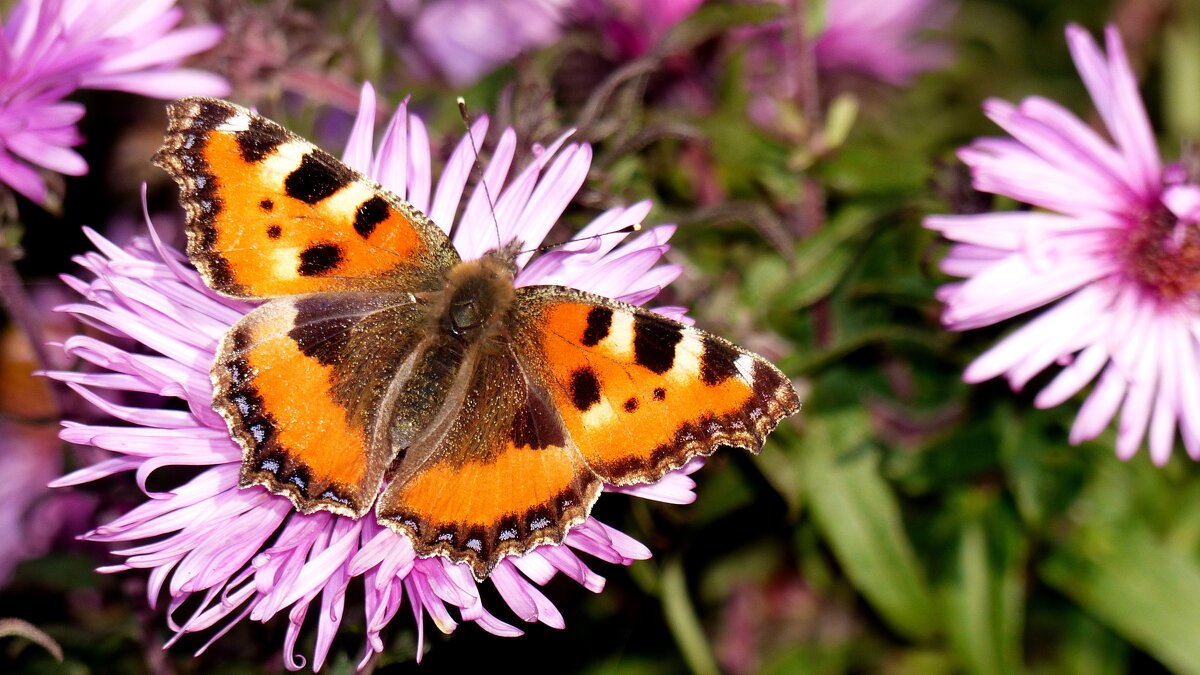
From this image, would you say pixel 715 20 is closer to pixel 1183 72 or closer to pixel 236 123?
pixel 236 123

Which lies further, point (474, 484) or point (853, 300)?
point (853, 300)

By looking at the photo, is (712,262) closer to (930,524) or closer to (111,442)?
(930,524)

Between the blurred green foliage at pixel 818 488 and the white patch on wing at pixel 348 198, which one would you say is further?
the blurred green foliage at pixel 818 488

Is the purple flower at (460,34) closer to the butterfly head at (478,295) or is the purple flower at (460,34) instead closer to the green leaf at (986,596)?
the butterfly head at (478,295)

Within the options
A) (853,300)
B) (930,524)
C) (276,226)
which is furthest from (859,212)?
(276,226)

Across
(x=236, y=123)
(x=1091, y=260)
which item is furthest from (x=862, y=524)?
(x=236, y=123)

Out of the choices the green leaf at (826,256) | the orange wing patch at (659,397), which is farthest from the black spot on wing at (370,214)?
the green leaf at (826,256)

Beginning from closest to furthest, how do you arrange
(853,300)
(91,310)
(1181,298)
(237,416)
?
(237,416) → (91,310) → (1181,298) → (853,300)

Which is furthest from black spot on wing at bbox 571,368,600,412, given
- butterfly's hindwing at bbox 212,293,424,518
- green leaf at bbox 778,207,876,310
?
green leaf at bbox 778,207,876,310
